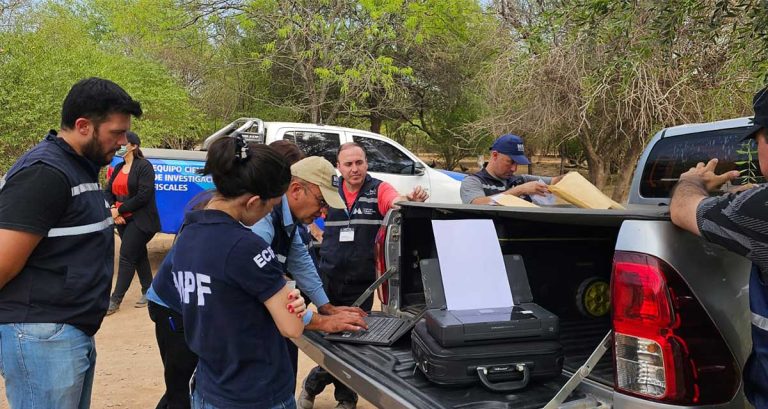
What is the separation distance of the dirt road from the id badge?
1.20 meters

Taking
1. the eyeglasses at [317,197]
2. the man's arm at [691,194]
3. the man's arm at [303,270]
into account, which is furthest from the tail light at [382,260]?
the man's arm at [691,194]

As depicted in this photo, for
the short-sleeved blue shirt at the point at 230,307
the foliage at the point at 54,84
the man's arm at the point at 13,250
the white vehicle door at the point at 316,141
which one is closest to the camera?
the short-sleeved blue shirt at the point at 230,307

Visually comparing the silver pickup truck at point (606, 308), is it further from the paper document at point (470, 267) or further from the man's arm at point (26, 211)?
the man's arm at point (26, 211)

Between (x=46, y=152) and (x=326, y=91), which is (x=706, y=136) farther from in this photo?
(x=326, y=91)

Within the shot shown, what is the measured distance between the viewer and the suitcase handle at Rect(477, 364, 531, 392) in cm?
214

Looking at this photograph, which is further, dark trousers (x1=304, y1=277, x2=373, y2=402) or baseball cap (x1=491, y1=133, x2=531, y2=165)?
baseball cap (x1=491, y1=133, x2=531, y2=165)

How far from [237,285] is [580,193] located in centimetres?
176

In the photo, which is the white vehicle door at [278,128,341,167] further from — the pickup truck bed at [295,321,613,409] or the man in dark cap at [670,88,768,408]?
the man in dark cap at [670,88,768,408]

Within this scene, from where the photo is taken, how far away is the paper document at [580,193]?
2703 millimetres

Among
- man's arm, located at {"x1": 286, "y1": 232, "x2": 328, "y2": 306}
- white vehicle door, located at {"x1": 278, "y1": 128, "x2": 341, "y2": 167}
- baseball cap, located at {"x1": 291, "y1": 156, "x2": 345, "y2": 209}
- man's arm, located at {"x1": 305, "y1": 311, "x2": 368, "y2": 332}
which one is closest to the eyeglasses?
baseball cap, located at {"x1": 291, "y1": 156, "x2": 345, "y2": 209}

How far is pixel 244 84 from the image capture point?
1831cm

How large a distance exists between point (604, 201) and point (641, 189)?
1868 mm

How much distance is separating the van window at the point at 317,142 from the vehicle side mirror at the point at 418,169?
127cm

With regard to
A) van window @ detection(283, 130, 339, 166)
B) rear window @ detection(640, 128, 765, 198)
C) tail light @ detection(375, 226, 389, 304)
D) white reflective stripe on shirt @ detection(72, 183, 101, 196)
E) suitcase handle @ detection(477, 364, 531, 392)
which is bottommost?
suitcase handle @ detection(477, 364, 531, 392)
